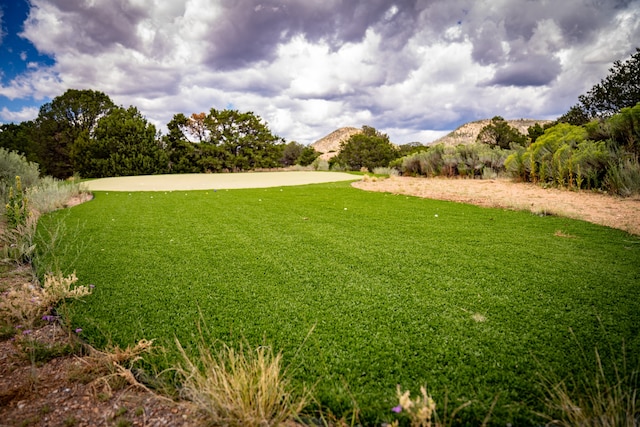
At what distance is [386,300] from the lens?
253cm

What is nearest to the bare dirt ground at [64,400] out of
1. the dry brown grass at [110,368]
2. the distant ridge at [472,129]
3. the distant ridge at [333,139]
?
the dry brown grass at [110,368]

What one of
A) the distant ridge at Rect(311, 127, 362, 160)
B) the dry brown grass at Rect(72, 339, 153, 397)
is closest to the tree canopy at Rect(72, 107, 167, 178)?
the dry brown grass at Rect(72, 339, 153, 397)

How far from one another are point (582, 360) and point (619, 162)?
725cm

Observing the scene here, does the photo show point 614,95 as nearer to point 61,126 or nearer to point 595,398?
point 595,398

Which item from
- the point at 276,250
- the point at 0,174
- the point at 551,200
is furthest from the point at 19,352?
the point at 0,174

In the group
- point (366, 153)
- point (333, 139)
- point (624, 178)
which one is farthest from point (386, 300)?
point (333, 139)

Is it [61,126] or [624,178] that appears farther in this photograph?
[61,126]

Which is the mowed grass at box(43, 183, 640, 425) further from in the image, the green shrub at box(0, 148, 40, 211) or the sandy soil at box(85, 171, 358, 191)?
Result: the sandy soil at box(85, 171, 358, 191)

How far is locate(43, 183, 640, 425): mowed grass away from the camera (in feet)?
5.58

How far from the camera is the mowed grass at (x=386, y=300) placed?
1702mm

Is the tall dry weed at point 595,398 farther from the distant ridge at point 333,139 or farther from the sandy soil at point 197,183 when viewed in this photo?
the distant ridge at point 333,139

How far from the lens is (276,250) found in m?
3.88

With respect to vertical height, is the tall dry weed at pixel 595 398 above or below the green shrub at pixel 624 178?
below

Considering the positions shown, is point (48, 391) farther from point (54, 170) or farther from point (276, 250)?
point (54, 170)
